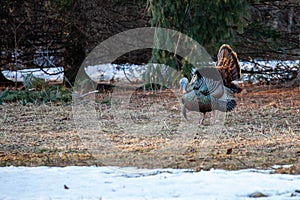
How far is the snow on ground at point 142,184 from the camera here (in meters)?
4.96

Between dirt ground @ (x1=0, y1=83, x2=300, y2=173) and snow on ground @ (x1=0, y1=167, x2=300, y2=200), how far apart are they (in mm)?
432

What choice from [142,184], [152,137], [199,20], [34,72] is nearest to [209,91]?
[152,137]

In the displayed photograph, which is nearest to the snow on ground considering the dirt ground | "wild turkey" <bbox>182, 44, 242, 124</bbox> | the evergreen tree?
the dirt ground

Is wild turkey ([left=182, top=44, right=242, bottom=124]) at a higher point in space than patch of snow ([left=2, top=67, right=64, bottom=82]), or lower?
higher

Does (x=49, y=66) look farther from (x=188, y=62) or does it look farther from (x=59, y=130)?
(x=59, y=130)

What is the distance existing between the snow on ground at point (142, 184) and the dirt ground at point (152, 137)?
0.43 meters

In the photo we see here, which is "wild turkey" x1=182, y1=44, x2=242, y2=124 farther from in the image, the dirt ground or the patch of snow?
the patch of snow

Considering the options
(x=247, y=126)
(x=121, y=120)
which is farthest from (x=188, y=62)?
(x=247, y=126)

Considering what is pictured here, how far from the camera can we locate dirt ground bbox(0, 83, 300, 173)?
652 cm

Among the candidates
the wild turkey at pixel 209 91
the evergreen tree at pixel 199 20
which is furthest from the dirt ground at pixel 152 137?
the evergreen tree at pixel 199 20

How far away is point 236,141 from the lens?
299 inches

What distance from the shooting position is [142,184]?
5305mm

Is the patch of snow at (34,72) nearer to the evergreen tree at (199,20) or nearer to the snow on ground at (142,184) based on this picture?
the evergreen tree at (199,20)

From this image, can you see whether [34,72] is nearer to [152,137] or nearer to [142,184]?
[152,137]
